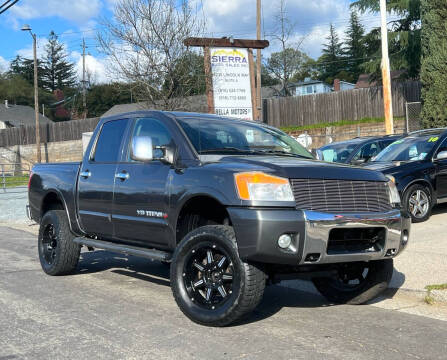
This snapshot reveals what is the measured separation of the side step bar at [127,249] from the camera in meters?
5.59

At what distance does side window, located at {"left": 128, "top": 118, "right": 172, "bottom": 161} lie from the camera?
Result: 5.94 metres

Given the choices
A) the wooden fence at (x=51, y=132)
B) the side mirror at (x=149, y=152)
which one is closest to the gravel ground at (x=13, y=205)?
the side mirror at (x=149, y=152)

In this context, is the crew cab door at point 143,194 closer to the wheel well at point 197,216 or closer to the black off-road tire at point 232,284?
the wheel well at point 197,216

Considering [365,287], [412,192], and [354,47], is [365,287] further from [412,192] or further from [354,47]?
[354,47]

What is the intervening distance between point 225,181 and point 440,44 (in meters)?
19.7

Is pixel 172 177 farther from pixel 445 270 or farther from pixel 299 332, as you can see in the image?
pixel 445 270

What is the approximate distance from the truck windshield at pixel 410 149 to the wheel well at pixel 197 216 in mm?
7067

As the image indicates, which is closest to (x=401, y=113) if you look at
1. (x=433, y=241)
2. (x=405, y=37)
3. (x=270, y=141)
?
(x=405, y=37)

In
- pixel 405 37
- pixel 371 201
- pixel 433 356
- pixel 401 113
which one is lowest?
pixel 433 356

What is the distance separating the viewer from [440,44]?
2209cm

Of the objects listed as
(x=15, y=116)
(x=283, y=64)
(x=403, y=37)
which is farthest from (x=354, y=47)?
(x=403, y=37)

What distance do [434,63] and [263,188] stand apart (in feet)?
65.3

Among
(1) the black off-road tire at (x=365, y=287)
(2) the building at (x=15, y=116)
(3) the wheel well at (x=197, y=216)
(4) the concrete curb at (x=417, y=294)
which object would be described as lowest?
(4) the concrete curb at (x=417, y=294)

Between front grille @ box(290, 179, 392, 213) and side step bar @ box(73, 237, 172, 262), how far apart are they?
1512mm
